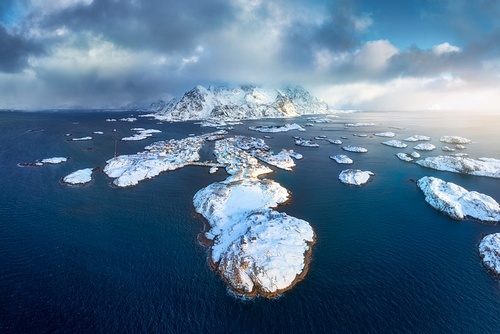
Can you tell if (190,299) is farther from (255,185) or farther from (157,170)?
(157,170)

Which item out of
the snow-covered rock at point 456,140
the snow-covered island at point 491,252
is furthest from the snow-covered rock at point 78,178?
the snow-covered rock at point 456,140

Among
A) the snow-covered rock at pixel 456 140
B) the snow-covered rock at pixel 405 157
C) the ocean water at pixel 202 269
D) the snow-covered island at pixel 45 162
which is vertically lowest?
the ocean water at pixel 202 269

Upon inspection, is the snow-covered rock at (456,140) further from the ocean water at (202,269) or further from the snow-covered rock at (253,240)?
the snow-covered rock at (253,240)

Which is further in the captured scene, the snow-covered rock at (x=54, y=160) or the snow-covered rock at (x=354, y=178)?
the snow-covered rock at (x=54, y=160)

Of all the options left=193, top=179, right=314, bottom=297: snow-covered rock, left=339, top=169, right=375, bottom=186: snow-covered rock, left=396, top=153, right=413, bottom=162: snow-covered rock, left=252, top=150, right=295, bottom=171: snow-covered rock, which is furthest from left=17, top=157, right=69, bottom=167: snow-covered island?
left=396, top=153, right=413, bottom=162: snow-covered rock

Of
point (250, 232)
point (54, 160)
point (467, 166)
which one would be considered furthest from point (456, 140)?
point (54, 160)

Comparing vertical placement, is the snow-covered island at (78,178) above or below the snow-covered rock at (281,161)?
below
